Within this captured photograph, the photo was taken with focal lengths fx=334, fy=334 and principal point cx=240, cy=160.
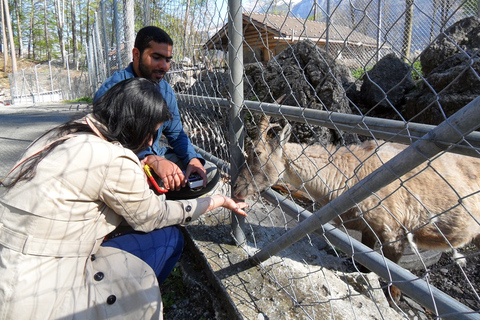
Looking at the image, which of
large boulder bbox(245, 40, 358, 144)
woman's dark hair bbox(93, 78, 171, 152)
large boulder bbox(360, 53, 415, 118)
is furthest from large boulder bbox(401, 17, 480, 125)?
woman's dark hair bbox(93, 78, 171, 152)

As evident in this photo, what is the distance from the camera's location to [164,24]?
522 centimetres

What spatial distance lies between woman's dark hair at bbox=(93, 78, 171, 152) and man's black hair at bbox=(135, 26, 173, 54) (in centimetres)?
119

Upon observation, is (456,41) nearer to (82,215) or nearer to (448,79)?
(448,79)

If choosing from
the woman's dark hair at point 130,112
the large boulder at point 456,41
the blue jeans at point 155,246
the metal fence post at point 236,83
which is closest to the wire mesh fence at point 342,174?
the metal fence post at point 236,83

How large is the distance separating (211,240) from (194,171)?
609 mm

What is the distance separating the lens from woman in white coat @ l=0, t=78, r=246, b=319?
161cm

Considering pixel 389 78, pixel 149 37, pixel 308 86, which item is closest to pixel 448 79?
pixel 389 78

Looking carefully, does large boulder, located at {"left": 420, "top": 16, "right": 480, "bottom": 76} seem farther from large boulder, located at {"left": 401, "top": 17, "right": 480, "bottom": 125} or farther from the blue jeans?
the blue jeans

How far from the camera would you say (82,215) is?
1739 mm

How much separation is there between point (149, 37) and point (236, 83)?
1.23 metres

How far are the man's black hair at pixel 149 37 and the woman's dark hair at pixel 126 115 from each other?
1.20m

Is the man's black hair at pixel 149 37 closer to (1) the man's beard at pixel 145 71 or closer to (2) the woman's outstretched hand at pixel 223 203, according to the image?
(1) the man's beard at pixel 145 71

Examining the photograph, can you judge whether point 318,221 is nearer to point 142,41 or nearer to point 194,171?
point 194,171

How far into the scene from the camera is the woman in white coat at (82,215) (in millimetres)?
1606
